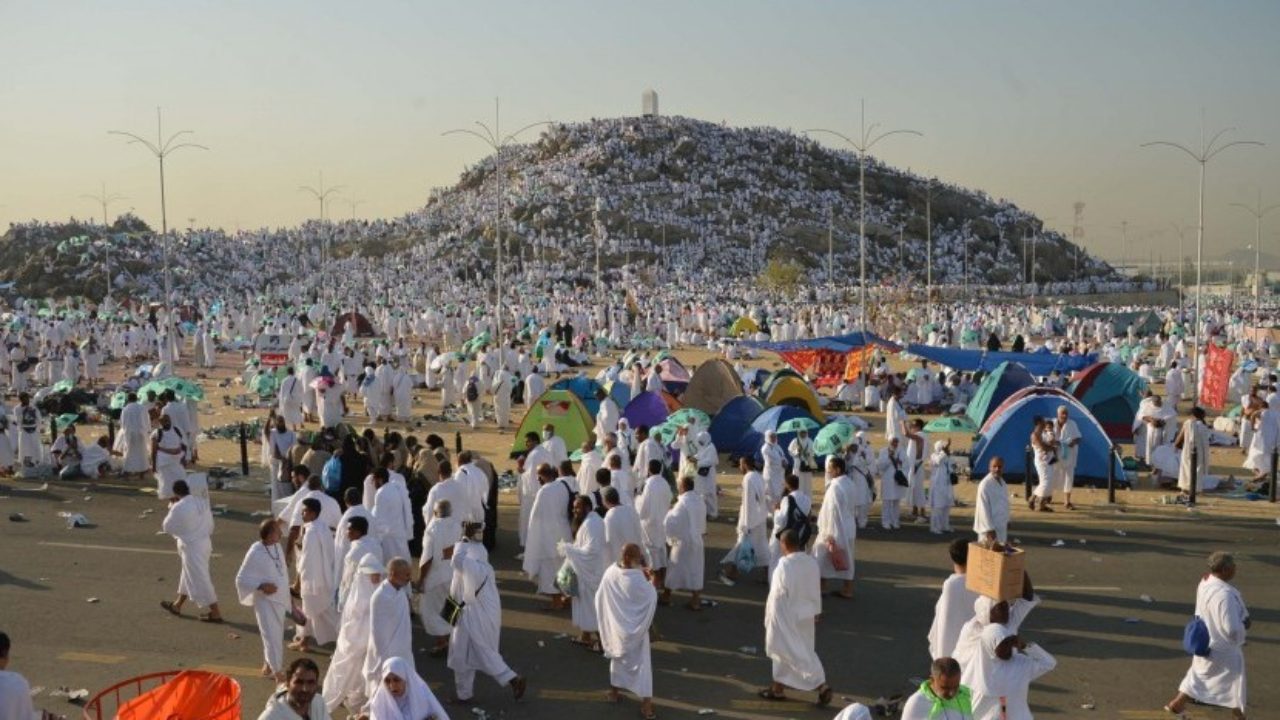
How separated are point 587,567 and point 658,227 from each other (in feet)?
316

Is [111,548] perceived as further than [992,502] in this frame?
Yes

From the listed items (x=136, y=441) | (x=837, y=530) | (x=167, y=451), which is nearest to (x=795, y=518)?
(x=837, y=530)

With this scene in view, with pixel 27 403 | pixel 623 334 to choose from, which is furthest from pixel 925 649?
pixel 623 334

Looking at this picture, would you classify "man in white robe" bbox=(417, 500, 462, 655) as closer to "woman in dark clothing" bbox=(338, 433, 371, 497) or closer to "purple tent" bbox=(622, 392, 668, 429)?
"woman in dark clothing" bbox=(338, 433, 371, 497)

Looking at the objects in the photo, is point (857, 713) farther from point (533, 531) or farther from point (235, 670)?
point (533, 531)

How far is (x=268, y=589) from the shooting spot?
8.58 m

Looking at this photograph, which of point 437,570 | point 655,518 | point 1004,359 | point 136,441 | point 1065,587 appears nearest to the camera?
point 437,570

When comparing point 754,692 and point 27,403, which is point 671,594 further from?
point 27,403

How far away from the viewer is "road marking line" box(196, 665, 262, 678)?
8812 mm

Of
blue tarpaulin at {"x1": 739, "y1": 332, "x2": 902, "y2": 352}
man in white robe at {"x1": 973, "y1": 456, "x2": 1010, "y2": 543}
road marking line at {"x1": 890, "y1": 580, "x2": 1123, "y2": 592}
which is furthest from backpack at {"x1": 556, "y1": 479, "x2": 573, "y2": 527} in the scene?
blue tarpaulin at {"x1": 739, "y1": 332, "x2": 902, "y2": 352}

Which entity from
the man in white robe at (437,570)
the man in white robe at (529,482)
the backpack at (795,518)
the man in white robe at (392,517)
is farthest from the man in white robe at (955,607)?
the man in white robe at (529,482)

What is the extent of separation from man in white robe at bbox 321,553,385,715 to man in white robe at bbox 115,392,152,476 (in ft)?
31.9

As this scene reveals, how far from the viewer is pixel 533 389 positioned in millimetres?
22547

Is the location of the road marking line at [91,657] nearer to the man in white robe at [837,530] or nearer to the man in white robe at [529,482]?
the man in white robe at [529,482]
